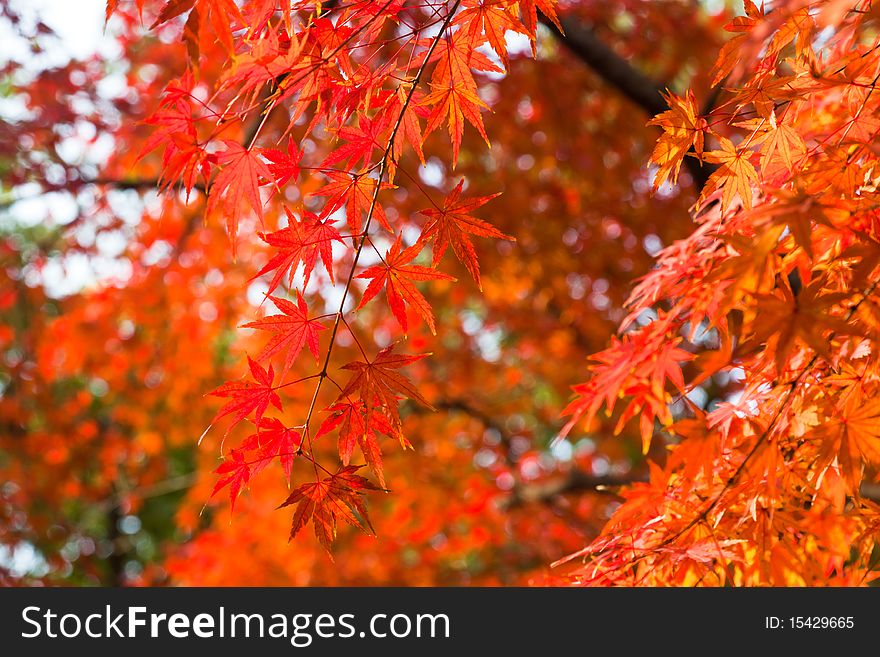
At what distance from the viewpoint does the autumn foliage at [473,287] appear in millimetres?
1039

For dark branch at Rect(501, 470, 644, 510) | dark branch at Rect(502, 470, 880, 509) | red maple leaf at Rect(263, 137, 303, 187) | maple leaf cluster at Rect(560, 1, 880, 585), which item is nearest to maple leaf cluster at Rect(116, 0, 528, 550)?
red maple leaf at Rect(263, 137, 303, 187)

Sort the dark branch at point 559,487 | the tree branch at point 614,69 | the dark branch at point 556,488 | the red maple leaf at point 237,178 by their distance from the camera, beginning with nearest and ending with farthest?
the red maple leaf at point 237,178 < the tree branch at point 614,69 < the dark branch at point 559,487 < the dark branch at point 556,488

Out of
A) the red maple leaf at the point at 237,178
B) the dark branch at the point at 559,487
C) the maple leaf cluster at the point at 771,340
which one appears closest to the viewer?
the maple leaf cluster at the point at 771,340

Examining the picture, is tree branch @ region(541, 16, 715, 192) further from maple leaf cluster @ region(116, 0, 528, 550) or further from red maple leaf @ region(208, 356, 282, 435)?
red maple leaf @ region(208, 356, 282, 435)

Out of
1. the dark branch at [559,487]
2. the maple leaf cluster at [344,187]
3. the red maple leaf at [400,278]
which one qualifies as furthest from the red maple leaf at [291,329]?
the dark branch at [559,487]

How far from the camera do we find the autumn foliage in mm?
1039

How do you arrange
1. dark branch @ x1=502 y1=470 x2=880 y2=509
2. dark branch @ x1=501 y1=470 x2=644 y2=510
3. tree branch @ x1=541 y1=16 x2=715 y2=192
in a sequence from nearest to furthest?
tree branch @ x1=541 y1=16 x2=715 y2=192
dark branch @ x1=502 y1=470 x2=880 y2=509
dark branch @ x1=501 y1=470 x2=644 y2=510

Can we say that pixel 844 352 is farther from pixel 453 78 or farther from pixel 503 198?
pixel 503 198

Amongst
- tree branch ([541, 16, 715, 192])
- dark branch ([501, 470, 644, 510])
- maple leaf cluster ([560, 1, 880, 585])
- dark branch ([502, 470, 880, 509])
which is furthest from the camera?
dark branch ([501, 470, 644, 510])

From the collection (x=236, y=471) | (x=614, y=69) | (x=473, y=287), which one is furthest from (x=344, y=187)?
(x=473, y=287)

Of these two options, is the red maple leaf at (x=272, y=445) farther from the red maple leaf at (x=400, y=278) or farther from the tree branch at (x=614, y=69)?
the tree branch at (x=614, y=69)

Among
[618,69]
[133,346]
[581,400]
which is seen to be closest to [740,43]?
[581,400]

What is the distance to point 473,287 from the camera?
4645mm

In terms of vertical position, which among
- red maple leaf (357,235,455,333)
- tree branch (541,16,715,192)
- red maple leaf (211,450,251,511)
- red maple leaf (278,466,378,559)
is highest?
tree branch (541,16,715,192)
